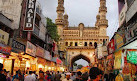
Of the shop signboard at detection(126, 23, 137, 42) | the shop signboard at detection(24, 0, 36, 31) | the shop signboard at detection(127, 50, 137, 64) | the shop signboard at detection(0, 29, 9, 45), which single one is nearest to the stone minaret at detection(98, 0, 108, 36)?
the shop signboard at detection(24, 0, 36, 31)

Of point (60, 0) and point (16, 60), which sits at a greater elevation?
point (60, 0)

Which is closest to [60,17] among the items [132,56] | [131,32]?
[131,32]

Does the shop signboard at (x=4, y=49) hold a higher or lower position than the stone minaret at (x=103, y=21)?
lower

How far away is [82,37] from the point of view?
49.9 metres

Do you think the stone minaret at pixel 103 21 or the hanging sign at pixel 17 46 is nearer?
the hanging sign at pixel 17 46

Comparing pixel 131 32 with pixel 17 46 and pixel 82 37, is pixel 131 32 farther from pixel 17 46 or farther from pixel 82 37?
pixel 82 37

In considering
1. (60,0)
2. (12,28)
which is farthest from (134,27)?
(60,0)

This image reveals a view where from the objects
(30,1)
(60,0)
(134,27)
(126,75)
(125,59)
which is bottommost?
(126,75)

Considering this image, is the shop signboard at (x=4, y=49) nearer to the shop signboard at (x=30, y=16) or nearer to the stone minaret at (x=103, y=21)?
the shop signboard at (x=30, y=16)

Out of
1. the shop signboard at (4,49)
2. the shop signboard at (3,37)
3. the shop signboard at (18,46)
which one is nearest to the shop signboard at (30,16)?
the shop signboard at (18,46)

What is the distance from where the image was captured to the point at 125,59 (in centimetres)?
828

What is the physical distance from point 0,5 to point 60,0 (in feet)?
124

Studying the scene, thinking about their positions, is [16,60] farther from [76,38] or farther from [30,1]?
[76,38]

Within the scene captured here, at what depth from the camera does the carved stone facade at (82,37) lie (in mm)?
47125
